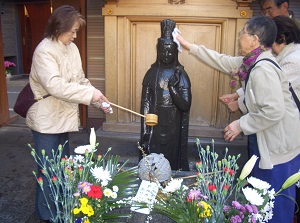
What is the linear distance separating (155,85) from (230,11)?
1746mm

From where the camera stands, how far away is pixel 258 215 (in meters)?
1.38

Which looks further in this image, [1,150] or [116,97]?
[1,150]

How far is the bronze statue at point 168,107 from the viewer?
9.72ft

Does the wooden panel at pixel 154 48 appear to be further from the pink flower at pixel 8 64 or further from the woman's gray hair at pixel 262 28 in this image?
the pink flower at pixel 8 64

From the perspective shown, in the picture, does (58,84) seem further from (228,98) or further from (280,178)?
(280,178)

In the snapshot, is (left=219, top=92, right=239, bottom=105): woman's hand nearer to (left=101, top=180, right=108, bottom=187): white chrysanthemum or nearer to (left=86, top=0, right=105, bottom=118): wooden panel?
(left=101, top=180, right=108, bottom=187): white chrysanthemum

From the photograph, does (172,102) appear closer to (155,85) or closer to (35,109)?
(155,85)

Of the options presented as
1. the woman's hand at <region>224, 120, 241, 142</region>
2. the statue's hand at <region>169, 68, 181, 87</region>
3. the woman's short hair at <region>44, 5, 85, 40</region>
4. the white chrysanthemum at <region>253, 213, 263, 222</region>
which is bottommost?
the white chrysanthemum at <region>253, 213, 263, 222</region>

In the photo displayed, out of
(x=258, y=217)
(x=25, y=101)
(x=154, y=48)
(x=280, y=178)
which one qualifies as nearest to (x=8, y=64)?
(x=154, y=48)

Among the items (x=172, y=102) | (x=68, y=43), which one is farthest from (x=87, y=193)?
(x=172, y=102)

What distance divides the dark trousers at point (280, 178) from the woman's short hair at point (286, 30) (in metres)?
0.78

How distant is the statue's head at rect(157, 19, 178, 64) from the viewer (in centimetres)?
283

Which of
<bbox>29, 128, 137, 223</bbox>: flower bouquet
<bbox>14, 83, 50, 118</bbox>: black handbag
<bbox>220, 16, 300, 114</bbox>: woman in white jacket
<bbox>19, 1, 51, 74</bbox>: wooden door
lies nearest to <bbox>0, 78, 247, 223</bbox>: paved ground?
<bbox>29, 128, 137, 223</bbox>: flower bouquet

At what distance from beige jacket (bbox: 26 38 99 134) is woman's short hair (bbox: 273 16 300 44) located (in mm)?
1447
